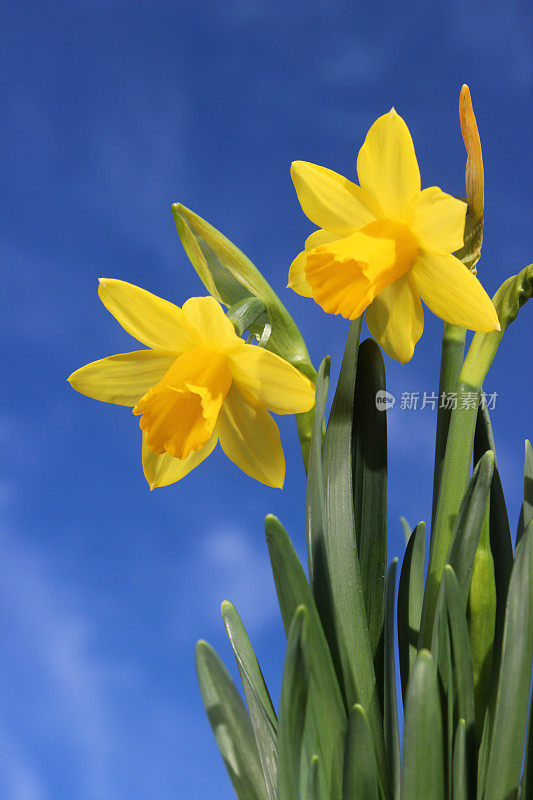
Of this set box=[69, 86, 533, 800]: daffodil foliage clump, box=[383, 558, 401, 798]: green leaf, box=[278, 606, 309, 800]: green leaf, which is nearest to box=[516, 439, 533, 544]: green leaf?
box=[69, 86, 533, 800]: daffodil foliage clump

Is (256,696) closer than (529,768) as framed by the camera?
No

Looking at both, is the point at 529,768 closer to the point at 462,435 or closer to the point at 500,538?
the point at 500,538

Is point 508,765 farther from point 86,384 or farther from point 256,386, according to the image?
point 86,384


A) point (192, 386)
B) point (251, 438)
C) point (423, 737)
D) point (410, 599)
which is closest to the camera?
point (423, 737)

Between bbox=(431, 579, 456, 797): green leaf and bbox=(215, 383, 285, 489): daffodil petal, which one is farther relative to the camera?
bbox=(215, 383, 285, 489): daffodil petal

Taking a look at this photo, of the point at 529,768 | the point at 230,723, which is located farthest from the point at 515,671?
the point at 230,723

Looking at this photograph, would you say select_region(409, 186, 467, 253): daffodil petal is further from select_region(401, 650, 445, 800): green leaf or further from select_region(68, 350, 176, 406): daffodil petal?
select_region(401, 650, 445, 800): green leaf
